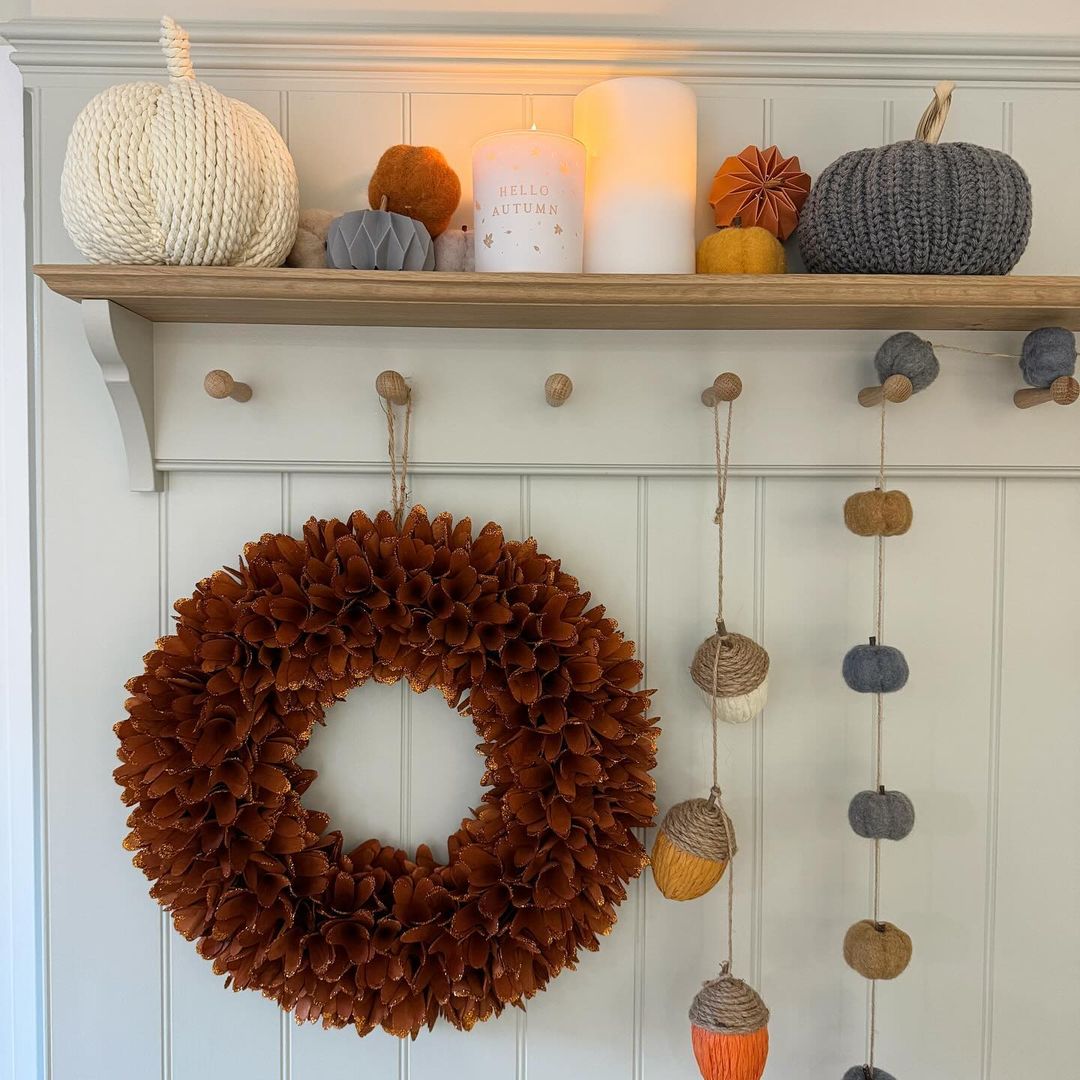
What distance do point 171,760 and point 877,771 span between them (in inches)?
26.1

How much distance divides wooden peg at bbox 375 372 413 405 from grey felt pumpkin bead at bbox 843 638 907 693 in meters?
0.48

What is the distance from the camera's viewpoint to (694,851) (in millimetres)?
783

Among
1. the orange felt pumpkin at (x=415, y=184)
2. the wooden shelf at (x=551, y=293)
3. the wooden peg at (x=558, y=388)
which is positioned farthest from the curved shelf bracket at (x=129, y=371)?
the wooden peg at (x=558, y=388)

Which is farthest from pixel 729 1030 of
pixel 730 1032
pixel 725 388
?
pixel 725 388

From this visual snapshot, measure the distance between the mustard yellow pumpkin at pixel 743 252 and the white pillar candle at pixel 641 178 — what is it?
0.08 feet

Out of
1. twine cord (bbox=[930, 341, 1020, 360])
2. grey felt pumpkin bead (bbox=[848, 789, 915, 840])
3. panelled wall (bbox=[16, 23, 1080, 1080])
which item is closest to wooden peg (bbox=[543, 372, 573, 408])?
panelled wall (bbox=[16, 23, 1080, 1080])

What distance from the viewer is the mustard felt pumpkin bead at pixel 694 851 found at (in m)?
0.78

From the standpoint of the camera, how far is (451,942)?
0.77 m

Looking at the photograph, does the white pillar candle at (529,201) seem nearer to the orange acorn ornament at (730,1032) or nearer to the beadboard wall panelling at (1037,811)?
the beadboard wall panelling at (1037,811)

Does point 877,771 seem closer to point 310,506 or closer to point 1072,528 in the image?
point 1072,528

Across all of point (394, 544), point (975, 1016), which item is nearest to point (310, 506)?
point (394, 544)

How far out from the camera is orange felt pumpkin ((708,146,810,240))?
0.80 m

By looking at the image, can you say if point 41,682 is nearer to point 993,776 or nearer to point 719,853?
point 719,853

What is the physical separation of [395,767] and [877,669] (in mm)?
467
